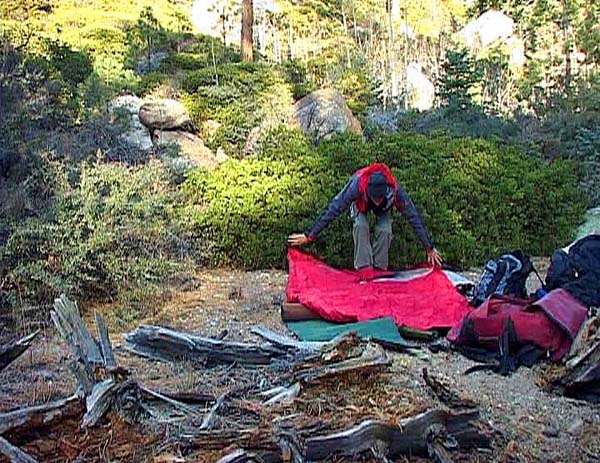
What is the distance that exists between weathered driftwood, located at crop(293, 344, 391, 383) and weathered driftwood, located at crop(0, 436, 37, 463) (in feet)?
4.06

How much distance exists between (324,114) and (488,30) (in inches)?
346

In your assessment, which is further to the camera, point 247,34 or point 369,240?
point 247,34

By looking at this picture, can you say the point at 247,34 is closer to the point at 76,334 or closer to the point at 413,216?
the point at 413,216

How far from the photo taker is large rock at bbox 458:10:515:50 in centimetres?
1767

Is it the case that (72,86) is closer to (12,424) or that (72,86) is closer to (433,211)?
(433,211)

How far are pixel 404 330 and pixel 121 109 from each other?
5.95 meters

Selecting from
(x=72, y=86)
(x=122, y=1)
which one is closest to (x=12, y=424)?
(x=72, y=86)

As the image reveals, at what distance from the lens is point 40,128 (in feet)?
23.0

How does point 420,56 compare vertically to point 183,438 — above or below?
above

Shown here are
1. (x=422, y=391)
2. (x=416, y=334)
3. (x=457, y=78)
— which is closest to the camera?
(x=422, y=391)

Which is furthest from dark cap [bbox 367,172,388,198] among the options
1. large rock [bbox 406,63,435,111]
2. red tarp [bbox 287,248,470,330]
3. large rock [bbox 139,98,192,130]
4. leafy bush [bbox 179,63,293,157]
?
large rock [bbox 406,63,435,111]

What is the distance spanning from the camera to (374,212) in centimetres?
587

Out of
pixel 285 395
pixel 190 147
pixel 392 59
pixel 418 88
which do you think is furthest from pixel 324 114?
pixel 285 395

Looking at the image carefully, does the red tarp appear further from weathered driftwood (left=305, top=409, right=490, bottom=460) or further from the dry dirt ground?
weathered driftwood (left=305, top=409, right=490, bottom=460)
